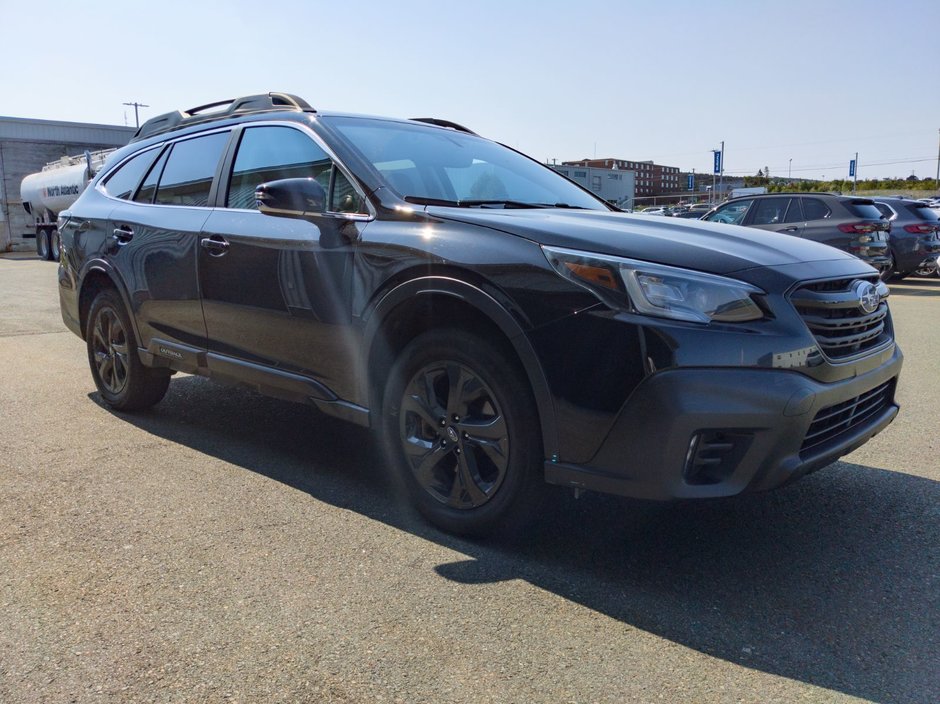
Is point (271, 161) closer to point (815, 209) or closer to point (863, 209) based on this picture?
point (815, 209)

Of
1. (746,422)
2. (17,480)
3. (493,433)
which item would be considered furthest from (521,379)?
(17,480)

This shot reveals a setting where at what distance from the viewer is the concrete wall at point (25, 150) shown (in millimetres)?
39281

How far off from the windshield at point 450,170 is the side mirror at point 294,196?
314mm

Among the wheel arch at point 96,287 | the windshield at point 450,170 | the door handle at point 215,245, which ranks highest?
the windshield at point 450,170

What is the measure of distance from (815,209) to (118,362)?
466 inches

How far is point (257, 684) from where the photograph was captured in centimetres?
235

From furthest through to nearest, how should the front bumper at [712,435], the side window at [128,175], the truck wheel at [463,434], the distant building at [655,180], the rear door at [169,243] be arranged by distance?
the distant building at [655,180] → the side window at [128,175] → the rear door at [169,243] → the truck wheel at [463,434] → the front bumper at [712,435]

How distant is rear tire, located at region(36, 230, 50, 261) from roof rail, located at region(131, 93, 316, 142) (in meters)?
27.3

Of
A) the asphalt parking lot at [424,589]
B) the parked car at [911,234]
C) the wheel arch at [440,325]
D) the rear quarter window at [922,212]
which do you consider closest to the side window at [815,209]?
the parked car at [911,234]

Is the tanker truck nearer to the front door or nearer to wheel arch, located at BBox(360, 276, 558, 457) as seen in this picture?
the front door

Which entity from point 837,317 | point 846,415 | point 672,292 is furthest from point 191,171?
point 846,415

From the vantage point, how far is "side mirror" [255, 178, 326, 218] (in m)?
3.66

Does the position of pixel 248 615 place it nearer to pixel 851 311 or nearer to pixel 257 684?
pixel 257 684

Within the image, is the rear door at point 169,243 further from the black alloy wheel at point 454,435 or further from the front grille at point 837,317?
the front grille at point 837,317
